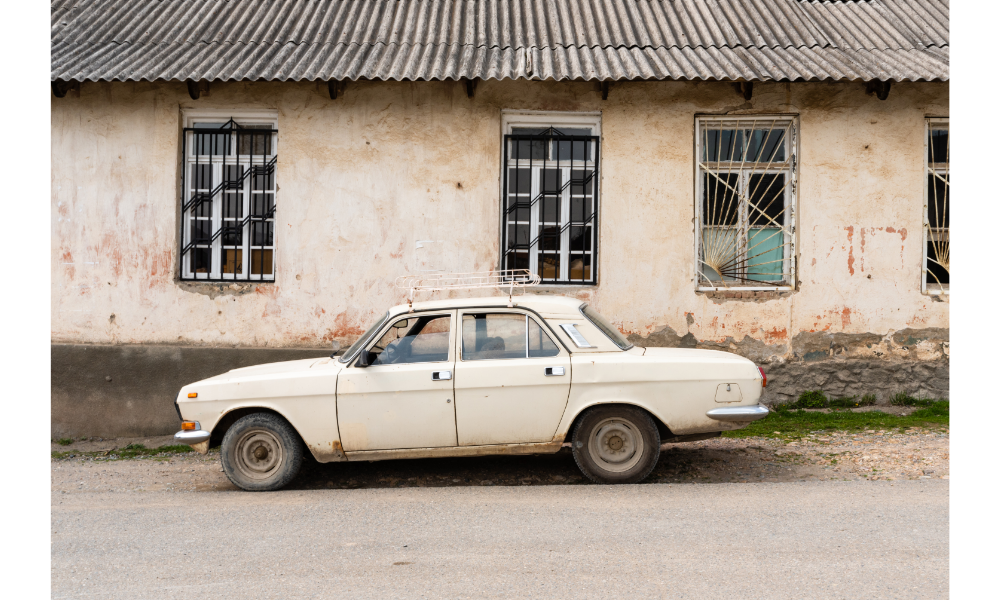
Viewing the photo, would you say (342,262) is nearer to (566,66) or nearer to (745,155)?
(566,66)

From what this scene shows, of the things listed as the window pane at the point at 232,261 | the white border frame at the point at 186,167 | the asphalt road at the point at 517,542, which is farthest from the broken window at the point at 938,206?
the window pane at the point at 232,261

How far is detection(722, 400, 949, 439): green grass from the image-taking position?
7.64 metres

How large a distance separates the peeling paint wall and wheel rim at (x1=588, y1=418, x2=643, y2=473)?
2918 millimetres

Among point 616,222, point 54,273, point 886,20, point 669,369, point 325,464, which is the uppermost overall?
point 886,20

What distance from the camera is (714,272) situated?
28.6 ft

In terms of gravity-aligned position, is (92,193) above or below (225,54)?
below

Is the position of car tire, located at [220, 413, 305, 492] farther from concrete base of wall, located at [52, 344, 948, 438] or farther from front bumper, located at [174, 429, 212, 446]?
concrete base of wall, located at [52, 344, 948, 438]

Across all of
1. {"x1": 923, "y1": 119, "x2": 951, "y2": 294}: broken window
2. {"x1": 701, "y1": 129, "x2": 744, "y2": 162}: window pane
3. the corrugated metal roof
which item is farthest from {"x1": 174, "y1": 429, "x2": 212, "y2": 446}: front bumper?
{"x1": 923, "y1": 119, "x2": 951, "y2": 294}: broken window

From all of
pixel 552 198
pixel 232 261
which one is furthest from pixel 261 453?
pixel 552 198

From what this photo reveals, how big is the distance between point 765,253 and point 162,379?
22.8 ft

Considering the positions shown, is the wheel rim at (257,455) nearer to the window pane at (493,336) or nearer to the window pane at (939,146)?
the window pane at (493,336)

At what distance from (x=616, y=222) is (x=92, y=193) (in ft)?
19.4

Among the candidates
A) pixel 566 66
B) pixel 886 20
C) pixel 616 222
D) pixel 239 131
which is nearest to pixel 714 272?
pixel 616 222

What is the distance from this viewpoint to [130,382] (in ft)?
27.8
